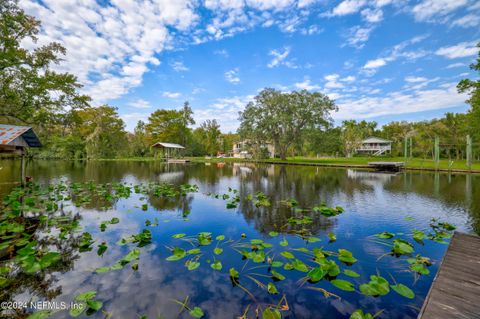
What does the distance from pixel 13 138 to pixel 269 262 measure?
12.0 metres

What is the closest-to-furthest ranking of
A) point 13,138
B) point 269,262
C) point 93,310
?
point 93,310
point 269,262
point 13,138

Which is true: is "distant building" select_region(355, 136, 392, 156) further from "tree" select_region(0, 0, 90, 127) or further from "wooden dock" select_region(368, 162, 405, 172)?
"tree" select_region(0, 0, 90, 127)

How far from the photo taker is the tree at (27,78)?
1104 cm

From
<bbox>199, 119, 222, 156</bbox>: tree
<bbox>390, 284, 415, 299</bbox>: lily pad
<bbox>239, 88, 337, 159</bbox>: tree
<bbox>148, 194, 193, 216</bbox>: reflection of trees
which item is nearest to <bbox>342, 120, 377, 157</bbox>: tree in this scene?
<bbox>239, 88, 337, 159</bbox>: tree

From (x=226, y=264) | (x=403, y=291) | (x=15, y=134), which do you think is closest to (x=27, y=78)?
(x=15, y=134)

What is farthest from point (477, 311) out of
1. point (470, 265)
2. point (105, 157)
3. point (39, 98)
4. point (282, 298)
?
point (105, 157)

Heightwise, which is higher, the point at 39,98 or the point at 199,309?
the point at 39,98

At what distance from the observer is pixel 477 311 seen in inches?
106

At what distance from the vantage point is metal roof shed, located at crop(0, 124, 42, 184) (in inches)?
367

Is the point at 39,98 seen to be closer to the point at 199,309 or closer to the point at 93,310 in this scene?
the point at 93,310

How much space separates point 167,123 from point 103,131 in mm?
14728

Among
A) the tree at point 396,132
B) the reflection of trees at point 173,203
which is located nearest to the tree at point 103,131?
the reflection of trees at point 173,203

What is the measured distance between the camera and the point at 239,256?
4918 millimetres

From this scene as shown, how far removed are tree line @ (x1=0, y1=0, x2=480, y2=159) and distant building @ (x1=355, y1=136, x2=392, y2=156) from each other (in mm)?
2096
